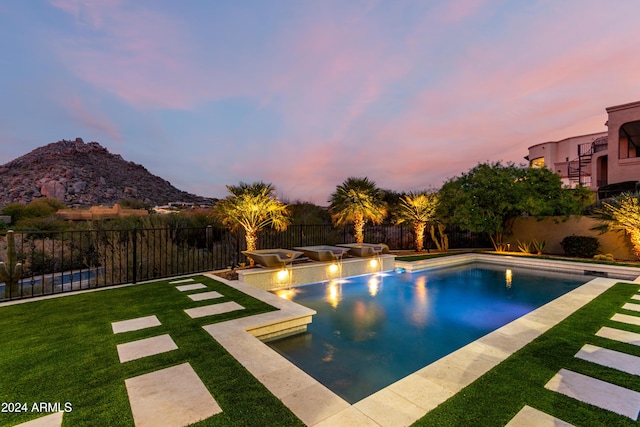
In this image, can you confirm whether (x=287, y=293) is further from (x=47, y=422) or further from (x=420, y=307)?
(x=47, y=422)

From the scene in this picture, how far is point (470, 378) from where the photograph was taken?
2.62m

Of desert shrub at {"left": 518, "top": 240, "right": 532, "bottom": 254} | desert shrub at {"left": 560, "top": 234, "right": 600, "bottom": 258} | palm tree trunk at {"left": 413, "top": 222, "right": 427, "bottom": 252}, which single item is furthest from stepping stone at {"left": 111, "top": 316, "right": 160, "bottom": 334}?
desert shrub at {"left": 560, "top": 234, "right": 600, "bottom": 258}

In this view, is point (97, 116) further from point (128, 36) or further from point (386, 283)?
point (386, 283)

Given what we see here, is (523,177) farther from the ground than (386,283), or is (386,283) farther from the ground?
(523,177)

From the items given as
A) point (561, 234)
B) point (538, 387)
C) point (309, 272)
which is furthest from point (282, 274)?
point (561, 234)

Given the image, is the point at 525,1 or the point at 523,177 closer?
the point at 525,1

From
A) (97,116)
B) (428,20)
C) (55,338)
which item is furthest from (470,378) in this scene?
(97,116)

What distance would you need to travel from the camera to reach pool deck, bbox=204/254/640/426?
2.10 metres

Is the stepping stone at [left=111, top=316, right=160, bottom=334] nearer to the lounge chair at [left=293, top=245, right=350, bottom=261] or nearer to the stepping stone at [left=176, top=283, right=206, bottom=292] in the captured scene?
the stepping stone at [left=176, top=283, right=206, bottom=292]

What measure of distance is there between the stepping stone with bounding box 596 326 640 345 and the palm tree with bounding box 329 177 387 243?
7523 millimetres

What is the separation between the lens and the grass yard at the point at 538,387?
2043 millimetres

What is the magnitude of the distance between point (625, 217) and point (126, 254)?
615 inches

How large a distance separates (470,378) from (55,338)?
184 inches

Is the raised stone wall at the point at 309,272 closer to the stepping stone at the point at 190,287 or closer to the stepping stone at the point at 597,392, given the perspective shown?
the stepping stone at the point at 190,287
